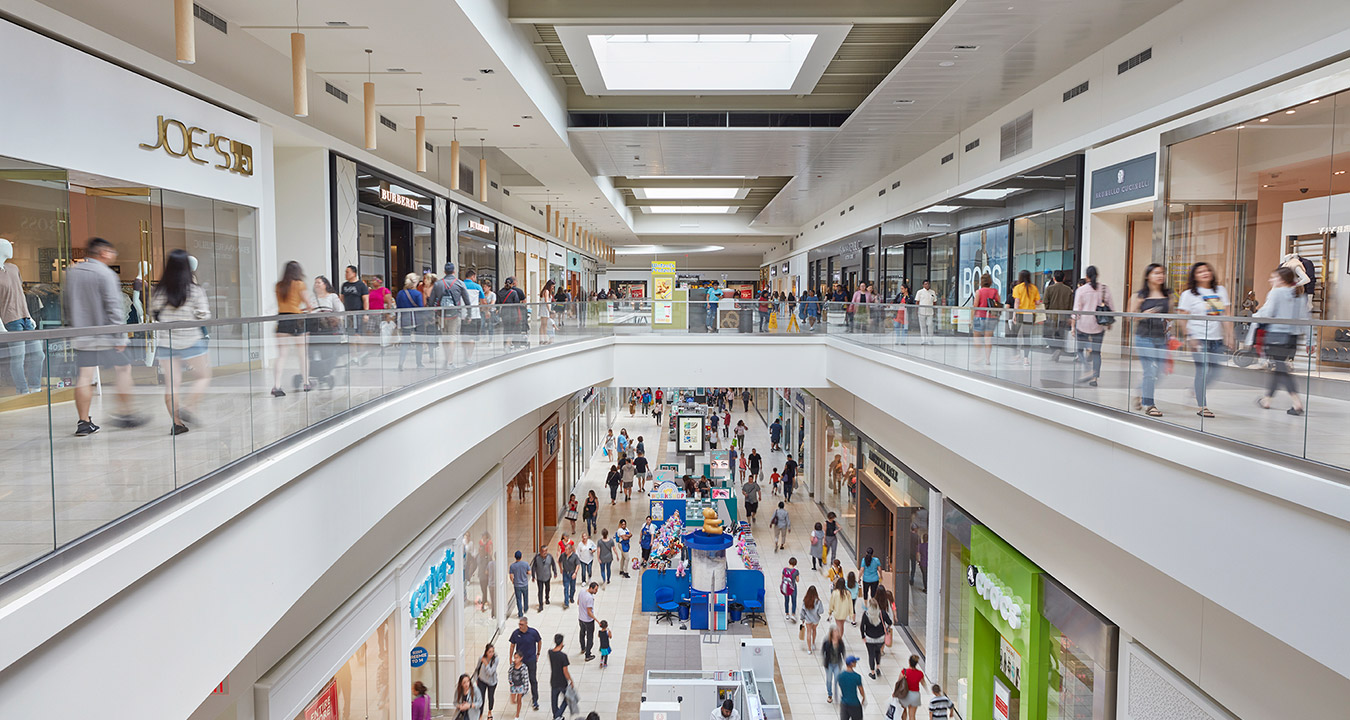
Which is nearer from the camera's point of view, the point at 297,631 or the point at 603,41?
the point at 297,631

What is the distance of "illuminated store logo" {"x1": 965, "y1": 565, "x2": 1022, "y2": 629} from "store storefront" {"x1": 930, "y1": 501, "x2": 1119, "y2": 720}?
0.01 metres

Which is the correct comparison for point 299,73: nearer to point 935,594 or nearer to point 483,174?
point 483,174

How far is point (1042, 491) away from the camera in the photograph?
657 cm

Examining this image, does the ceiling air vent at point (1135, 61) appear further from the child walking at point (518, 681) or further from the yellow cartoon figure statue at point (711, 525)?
the child walking at point (518, 681)

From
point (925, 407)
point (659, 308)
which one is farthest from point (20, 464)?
point (659, 308)

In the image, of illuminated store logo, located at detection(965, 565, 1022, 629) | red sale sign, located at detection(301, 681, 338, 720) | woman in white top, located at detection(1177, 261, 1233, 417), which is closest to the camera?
woman in white top, located at detection(1177, 261, 1233, 417)

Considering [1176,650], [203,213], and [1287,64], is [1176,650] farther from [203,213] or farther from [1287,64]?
[203,213]

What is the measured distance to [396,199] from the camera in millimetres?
14602

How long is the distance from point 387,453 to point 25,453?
3867 millimetres

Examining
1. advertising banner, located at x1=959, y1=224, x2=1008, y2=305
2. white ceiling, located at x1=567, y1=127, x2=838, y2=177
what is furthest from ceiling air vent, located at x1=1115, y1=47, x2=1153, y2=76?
white ceiling, located at x1=567, y1=127, x2=838, y2=177

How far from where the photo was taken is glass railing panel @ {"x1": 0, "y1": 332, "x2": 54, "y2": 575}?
251 cm

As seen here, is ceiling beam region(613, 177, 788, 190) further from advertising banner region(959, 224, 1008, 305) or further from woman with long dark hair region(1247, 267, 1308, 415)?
woman with long dark hair region(1247, 267, 1308, 415)

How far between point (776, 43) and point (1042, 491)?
34.4 ft

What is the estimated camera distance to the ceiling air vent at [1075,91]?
1114 centimetres
